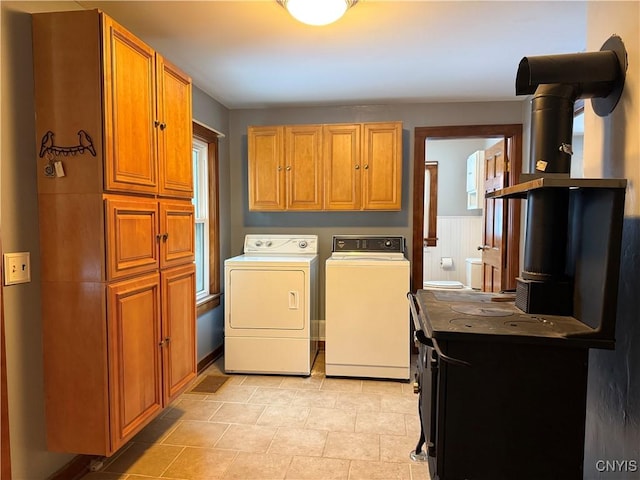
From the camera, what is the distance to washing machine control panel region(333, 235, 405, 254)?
3543 mm

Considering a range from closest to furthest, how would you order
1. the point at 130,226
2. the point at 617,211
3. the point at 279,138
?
the point at 617,211
the point at 130,226
the point at 279,138

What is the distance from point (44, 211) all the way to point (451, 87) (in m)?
2.81

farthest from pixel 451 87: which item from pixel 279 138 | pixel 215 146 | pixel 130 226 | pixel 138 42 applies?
pixel 130 226

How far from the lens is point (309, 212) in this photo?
3.72 metres

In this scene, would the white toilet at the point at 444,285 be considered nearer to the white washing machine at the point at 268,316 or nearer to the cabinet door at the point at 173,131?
the white washing machine at the point at 268,316

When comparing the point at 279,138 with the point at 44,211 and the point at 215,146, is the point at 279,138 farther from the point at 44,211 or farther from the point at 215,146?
the point at 44,211

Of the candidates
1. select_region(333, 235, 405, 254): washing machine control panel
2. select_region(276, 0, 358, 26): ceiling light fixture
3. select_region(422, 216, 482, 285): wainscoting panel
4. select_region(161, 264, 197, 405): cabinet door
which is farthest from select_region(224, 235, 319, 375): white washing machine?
select_region(422, 216, 482, 285): wainscoting panel

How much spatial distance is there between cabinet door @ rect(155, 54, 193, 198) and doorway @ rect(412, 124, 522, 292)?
2056 millimetres

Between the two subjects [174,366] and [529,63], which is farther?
[174,366]

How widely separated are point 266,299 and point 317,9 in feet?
6.86

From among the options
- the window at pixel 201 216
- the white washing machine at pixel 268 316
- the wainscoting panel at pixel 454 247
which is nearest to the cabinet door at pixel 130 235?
the white washing machine at pixel 268 316

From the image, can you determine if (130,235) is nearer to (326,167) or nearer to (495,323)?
(495,323)

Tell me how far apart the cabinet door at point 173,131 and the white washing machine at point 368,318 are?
1341 mm

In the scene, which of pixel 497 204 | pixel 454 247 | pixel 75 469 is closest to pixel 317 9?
pixel 75 469
